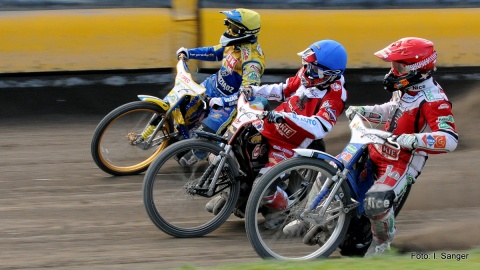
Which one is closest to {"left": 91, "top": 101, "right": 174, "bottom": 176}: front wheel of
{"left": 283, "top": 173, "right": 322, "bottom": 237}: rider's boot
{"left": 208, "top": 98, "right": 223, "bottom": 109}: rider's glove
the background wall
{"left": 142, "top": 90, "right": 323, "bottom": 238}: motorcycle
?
{"left": 208, "top": 98, "right": 223, "bottom": 109}: rider's glove

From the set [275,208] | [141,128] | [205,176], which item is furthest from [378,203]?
[141,128]

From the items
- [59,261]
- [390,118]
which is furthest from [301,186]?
[59,261]

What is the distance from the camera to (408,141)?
6.31m

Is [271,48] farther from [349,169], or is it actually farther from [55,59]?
[349,169]

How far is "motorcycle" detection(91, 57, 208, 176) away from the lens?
29.1 ft

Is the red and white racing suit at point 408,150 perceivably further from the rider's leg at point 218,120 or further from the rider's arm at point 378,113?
the rider's leg at point 218,120

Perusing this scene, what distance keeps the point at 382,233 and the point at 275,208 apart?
88 cm

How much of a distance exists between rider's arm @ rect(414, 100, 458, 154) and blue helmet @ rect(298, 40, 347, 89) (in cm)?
98

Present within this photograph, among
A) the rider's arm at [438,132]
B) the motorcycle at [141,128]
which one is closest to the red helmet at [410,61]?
the rider's arm at [438,132]

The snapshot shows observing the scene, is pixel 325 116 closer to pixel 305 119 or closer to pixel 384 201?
pixel 305 119

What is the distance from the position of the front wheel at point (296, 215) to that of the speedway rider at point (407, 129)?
14 centimetres

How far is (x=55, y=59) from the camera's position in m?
11.2

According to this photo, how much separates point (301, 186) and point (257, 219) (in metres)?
0.60

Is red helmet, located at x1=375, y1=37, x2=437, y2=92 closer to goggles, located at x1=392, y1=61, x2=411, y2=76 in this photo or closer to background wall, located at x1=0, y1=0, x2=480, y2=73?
goggles, located at x1=392, y1=61, x2=411, y2=76
